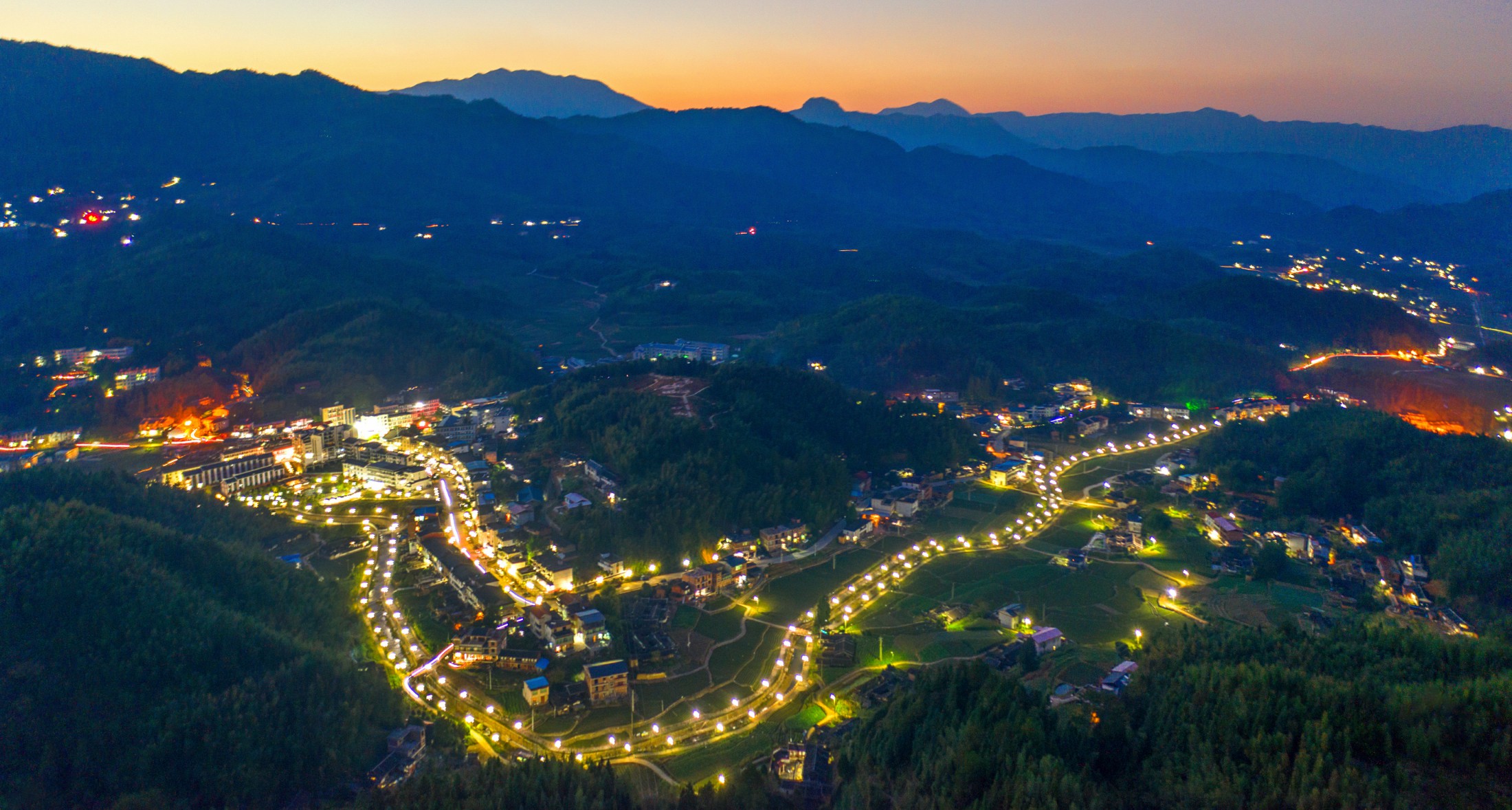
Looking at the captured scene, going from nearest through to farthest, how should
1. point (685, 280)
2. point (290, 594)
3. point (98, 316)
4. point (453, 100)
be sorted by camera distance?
point (290, 594) < point (98, 316) < point (685, 280) < point (453, 100)

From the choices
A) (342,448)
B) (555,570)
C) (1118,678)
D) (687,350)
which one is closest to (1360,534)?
(1118,678)

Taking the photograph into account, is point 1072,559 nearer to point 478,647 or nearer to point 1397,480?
point 1397,480

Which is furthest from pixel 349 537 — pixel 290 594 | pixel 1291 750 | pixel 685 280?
pixel 685 280

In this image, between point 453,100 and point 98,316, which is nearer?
point 98,316

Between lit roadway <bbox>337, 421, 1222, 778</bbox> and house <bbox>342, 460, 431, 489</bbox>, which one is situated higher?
house <bbox>342, 460, 431, 489</bbox>

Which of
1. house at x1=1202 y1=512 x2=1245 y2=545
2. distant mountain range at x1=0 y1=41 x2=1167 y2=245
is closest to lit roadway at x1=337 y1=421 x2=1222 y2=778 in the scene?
house at x1=1202 y1=512 x2=1245 y2=545

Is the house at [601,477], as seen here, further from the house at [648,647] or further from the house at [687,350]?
the house at [687,350]

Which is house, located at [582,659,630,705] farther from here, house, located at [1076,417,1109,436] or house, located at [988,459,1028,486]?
house, located at [1076,417,1109,436]

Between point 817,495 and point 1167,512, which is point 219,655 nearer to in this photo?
point 817,495
